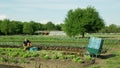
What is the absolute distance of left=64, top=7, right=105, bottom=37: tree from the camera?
70.1m

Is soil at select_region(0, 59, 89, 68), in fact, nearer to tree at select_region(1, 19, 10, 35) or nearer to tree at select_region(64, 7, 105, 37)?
tree at select_region(64, 7, 105, 37)

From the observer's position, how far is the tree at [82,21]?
70.1 meters

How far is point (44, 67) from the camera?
2116cm

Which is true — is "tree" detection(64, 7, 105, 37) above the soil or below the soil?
above

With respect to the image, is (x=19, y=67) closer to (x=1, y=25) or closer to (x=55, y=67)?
(x=55, y=67)

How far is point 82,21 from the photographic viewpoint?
70188mm

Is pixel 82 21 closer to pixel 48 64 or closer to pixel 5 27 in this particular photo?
pixel 48 64

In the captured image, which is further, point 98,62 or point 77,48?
point 77,48

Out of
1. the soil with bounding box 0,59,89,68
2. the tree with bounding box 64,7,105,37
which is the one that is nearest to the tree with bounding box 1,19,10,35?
the tree with bounding box 64,7,105,37

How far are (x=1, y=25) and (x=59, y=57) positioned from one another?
95.5 m

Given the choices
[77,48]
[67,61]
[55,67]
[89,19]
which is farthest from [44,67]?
[89,19]

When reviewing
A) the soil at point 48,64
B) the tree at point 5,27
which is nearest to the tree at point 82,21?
the tree at point 5,27

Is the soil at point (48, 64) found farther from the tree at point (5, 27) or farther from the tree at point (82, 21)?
the tree at point (5, 27)

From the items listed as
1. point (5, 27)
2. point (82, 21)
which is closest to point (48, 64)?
point (82, 21)
